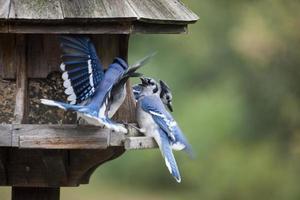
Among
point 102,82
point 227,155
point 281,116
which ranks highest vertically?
point 102,82

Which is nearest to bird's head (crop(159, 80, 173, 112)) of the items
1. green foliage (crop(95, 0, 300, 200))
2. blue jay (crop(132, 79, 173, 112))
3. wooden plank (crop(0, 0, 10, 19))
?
blue jay (crop(132, 79, 173, 112))

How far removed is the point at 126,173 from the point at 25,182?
5062 millimetres

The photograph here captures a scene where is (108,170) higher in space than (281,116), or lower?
lower

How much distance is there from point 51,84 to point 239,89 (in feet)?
12.5

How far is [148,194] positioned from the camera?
9.74 metres

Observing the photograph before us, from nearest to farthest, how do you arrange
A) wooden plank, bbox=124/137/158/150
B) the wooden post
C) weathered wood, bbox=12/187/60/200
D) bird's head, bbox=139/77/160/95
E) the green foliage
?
wooden plank, bbox=124/137/158/150
the wooden post
weathered wood, bbox=12/187/60/200
bird's head, bbox=139/77/160/95
the green foliage

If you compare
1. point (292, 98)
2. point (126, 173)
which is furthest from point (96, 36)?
point (126, 173)

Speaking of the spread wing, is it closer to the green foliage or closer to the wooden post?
the wooden post

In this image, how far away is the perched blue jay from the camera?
14.5ft

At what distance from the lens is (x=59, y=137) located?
4012 mm

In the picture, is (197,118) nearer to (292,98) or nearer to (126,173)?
(292,98)

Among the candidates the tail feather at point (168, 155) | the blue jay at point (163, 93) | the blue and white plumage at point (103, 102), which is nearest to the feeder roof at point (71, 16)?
the blue and white plumage at point (103, 102)

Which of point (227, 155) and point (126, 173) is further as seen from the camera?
point (126, 173)

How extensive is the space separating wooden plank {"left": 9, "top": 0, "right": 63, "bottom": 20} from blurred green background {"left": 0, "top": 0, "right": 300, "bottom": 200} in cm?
351
